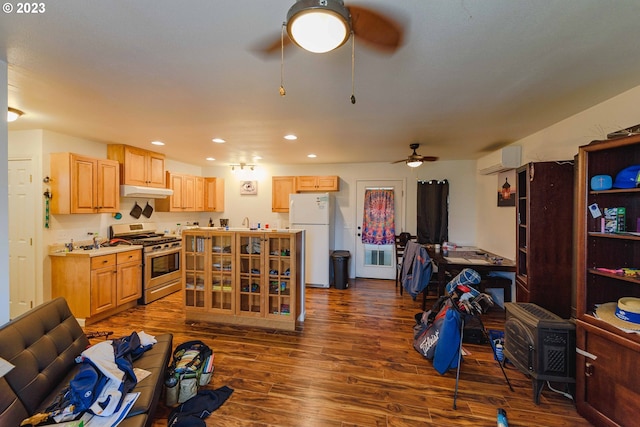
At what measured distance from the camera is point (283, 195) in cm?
578

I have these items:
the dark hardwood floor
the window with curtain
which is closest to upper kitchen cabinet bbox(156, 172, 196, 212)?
the dark hardwood floor

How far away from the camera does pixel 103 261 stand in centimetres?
349

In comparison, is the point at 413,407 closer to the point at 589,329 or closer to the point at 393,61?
the point at 589,329

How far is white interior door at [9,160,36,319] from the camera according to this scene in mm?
3373

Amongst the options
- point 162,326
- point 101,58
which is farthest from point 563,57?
point 162,326

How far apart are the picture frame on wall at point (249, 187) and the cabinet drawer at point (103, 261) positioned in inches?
117

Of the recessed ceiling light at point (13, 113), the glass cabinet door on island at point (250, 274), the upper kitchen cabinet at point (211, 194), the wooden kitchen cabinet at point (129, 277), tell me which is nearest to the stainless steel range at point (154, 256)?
the wooden kitchen cabinet at point (129, 277)

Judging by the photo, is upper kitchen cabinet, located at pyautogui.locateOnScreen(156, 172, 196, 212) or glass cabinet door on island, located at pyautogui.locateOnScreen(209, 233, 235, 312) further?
upper kitchen cabinet, located at pyautogui.locateOnScreen(156, 172, 196, 212)

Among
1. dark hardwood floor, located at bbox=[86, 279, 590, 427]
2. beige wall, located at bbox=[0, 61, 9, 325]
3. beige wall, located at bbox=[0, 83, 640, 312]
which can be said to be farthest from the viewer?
beige wall, located at bbox=[0, 83, 640, 312]

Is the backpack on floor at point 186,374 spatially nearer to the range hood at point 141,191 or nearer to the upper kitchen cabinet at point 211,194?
the range hood at point 141,191

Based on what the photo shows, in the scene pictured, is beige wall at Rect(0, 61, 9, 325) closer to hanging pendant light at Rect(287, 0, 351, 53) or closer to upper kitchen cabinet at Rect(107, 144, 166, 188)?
hanging pendant light at Rect(287, 0, 351, 53)

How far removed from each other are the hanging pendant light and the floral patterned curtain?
15.1ft

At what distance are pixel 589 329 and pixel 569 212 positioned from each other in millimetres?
1160

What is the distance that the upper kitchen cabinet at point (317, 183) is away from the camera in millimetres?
5555
